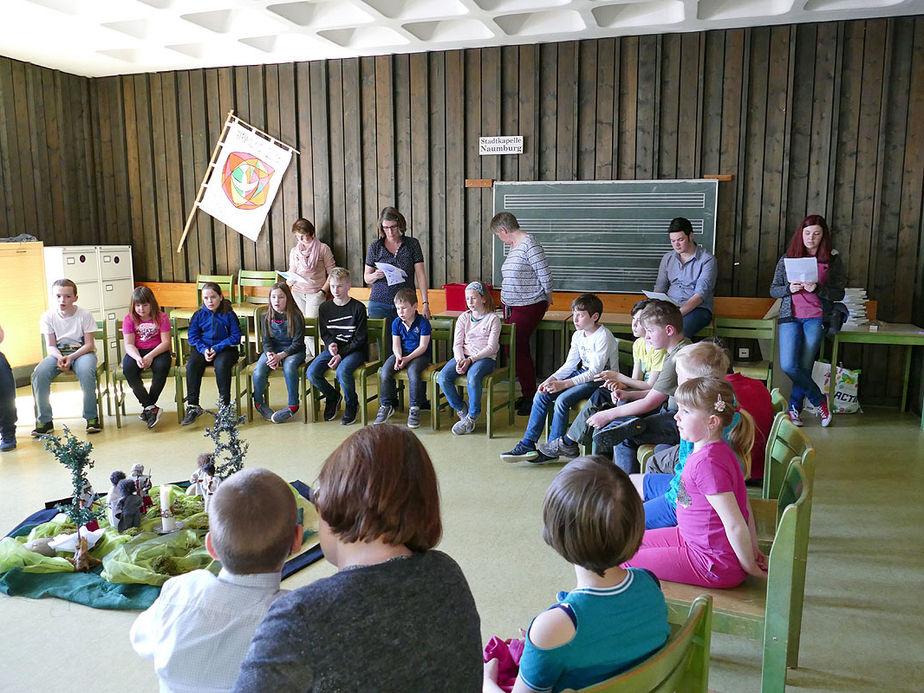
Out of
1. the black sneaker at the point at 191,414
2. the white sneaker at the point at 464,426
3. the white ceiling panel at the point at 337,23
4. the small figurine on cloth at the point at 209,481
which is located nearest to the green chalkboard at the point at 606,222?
the white ceiling panel at the point at 337,23

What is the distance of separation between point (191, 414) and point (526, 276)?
9.21 ft

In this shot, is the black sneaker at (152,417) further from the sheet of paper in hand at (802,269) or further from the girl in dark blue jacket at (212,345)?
the sheet of paper in hand at (802,269)

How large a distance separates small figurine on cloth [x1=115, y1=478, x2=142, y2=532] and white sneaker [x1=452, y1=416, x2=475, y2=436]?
243 centimetres

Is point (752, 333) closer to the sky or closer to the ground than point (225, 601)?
closer to the sky

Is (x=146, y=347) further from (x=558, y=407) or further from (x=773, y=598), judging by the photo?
(x=773, y=598)

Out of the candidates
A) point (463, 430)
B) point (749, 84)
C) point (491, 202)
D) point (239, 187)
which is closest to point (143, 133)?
point (239, 187)

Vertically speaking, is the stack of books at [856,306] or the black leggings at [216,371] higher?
the stack of books at [856,306]

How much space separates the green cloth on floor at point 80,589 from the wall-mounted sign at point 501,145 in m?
5.12

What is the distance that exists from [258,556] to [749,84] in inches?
243

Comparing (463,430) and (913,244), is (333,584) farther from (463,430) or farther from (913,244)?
(913,244)

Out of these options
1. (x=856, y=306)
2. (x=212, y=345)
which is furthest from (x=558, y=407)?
(x=856, y=306)

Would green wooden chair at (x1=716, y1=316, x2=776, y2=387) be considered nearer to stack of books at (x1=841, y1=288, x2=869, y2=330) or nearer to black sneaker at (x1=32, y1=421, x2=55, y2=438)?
stack of books at (x1=841, y1=288, x2=869, y2=330)

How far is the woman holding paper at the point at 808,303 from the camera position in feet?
18.9

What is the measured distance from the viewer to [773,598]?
2.06 meters
